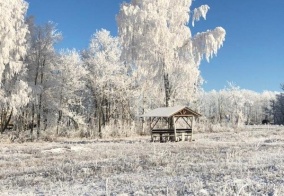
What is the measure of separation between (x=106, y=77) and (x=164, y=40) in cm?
1270

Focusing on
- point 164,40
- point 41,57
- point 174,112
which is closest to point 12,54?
point 41,57

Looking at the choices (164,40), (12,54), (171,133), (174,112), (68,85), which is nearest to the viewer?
(174,112)

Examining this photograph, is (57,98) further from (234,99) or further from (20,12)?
(234,99)

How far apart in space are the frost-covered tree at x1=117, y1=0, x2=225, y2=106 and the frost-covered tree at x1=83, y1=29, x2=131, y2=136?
9.28m

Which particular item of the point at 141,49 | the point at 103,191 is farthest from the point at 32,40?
the point at 103,191

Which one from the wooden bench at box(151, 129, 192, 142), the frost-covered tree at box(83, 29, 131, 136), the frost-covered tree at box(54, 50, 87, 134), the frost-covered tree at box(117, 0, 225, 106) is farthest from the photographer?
the frost-covered tree at box(83, 29, 131, 136)

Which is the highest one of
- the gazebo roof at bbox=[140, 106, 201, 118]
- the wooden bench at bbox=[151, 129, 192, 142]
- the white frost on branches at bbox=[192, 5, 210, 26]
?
the white frost on branches at bbox=[192, 5, 210, 26]

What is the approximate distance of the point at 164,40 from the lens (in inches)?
1421

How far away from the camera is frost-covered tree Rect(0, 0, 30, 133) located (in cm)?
3045

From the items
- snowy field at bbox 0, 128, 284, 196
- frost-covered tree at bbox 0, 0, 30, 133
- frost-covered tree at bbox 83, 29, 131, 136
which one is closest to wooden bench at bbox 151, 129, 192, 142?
frost-covered tree at bbox 0, 0, 30, 133

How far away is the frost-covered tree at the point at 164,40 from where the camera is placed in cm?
3575

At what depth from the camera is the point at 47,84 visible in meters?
39.2

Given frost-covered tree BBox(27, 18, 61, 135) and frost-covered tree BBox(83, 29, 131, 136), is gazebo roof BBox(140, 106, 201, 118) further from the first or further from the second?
frost-covered tree BBox(83, 29, 131, 136)

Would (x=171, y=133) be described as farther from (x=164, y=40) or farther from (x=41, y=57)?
(x=41, y=57)
